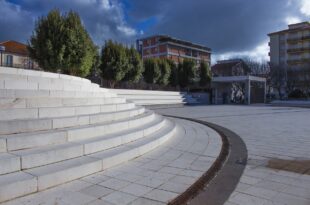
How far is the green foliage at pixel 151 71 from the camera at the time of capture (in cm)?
2905

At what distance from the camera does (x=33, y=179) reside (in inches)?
138

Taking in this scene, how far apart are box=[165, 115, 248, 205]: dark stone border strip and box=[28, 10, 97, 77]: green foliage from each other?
1276cm

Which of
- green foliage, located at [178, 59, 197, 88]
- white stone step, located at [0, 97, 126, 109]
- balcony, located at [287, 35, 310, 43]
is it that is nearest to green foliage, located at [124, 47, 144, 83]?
green foliage, located at [178, 59, 197, 88]

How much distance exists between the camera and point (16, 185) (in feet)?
10.9

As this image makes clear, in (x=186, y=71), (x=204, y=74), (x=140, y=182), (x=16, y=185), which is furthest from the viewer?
(x=204, y=74)

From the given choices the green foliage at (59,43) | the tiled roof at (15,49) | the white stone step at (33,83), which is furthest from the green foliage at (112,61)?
the white stone step at (33,83)

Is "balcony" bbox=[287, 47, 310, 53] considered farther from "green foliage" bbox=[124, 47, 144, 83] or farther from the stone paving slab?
the stone paving slab

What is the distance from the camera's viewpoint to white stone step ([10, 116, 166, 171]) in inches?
152

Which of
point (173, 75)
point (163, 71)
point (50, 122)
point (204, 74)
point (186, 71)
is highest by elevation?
point (186, 71)

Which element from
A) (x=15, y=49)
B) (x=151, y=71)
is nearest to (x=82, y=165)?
(x=151, y=71)

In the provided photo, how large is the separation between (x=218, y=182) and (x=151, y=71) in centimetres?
2525

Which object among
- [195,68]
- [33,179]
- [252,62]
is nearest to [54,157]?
[33,179]

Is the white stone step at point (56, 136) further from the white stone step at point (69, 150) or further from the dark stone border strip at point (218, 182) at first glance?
the dark stone border strip at point (218, 182)

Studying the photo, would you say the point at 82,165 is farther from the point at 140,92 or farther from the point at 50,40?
the point at 140,92
